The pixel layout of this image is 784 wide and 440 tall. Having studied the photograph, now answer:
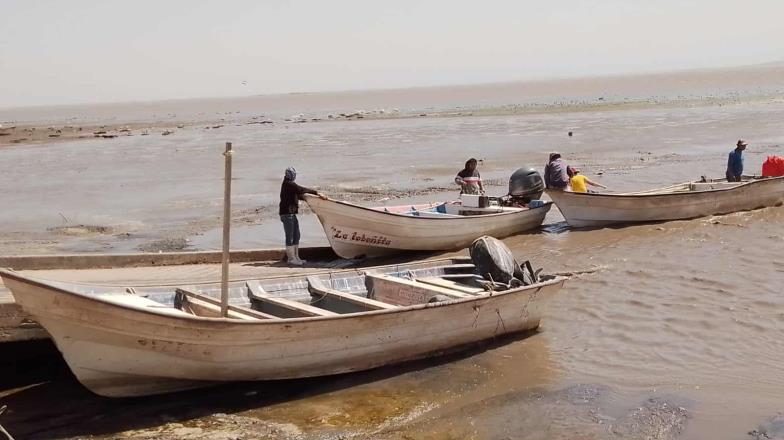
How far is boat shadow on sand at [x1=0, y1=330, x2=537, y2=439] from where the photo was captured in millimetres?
7266

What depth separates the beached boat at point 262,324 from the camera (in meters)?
6.85

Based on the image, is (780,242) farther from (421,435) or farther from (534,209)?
(421,435)

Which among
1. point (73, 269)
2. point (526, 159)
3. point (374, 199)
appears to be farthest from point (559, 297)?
point (526, 159)

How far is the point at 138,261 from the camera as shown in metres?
11.3

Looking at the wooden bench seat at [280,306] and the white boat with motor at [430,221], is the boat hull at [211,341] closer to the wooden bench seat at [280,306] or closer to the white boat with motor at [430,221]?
the wooden bench seat at [280,306]

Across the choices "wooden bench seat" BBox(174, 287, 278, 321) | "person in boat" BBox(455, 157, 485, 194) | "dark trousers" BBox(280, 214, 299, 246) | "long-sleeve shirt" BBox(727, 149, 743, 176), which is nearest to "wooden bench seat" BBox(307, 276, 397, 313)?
"wooden bench seat" BBox(174, 287, 278, 321)

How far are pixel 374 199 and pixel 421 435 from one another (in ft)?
43.5

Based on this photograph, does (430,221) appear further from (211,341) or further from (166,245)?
(211,341)

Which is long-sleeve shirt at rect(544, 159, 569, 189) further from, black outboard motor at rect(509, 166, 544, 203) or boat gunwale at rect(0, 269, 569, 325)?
boat gunwale at rect(0, 269, 569, 325)

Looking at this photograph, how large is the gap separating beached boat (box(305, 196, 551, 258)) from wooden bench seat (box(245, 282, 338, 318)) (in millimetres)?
3230

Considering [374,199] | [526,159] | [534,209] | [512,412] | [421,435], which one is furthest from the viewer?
[526,159]

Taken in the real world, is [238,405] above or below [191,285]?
below

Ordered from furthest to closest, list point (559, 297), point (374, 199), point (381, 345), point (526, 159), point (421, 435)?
point (526, 159)
point (374, 199)
point (559, 297)
point (381, 345)
point (421, 435)

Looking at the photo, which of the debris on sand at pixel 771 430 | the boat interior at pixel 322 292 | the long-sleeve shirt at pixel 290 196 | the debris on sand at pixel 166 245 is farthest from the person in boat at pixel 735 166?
the debris on sand at pixel 166 245
